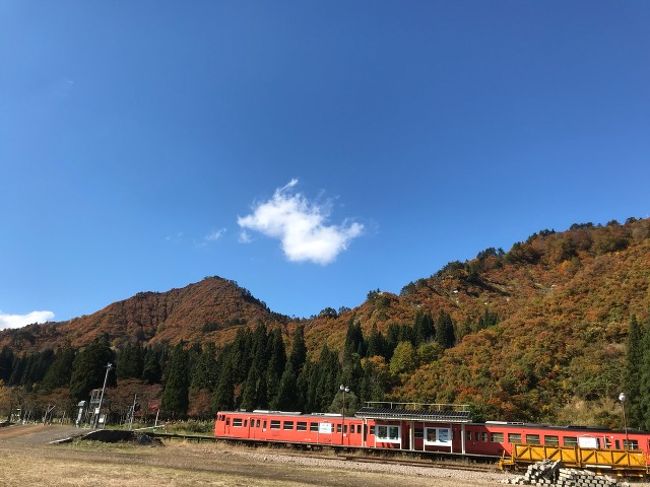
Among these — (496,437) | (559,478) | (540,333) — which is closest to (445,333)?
(540,333)

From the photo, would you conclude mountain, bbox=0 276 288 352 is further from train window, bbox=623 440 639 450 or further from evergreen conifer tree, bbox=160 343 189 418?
train window, bbox=623 440 639 450

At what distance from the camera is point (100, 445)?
32.0 meters

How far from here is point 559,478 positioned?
69.8 ft

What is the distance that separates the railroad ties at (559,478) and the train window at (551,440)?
877 cm

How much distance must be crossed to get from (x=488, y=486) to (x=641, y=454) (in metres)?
11.7

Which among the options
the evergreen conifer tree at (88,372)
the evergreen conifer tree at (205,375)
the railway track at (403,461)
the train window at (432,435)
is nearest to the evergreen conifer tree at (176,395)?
the evergreen conifer tree at (205,375)

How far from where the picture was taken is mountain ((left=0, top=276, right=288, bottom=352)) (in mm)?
144750

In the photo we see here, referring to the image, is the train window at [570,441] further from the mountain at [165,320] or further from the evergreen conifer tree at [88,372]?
the mountain at [165,320]

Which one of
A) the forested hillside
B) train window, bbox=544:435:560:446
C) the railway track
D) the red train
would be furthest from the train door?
the forested hillside

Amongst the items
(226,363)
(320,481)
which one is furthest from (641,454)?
(226,363)

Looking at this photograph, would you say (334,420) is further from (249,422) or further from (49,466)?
(49,466)

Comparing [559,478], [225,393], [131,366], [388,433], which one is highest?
[131,366]

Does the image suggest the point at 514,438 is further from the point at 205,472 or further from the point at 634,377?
the point at 205,472

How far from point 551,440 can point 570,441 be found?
109 centimetres
